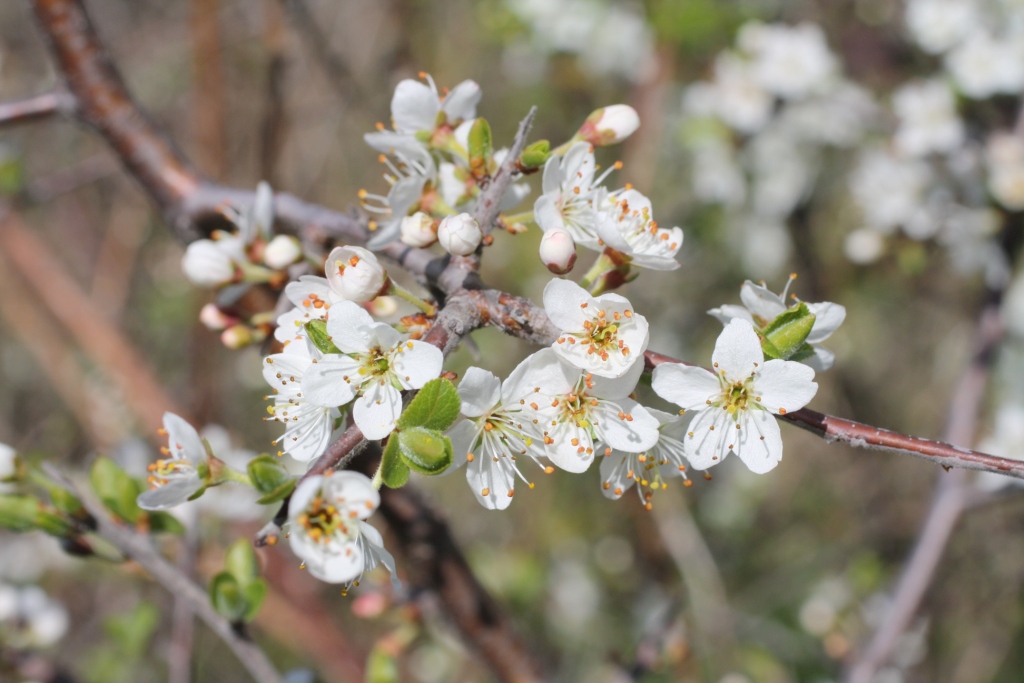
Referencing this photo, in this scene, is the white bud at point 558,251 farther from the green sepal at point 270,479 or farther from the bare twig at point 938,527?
the bare twig at point 938,527

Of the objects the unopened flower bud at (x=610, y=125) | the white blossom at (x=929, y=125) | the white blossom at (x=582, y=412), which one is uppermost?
the unopened flower bud at (x=610, y=125)

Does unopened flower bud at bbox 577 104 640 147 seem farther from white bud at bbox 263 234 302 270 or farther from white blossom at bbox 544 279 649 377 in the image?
white bud at bbox 263 234 302 270

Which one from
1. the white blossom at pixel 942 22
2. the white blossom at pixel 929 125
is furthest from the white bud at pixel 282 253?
the white blossom at pixel 942 22

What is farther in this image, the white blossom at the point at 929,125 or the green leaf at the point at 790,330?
the white blossom at the point at 929,125

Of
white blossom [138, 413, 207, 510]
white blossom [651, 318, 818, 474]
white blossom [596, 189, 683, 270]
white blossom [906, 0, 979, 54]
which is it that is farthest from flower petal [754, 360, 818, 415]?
white blossom [906, 0, 979, 54]

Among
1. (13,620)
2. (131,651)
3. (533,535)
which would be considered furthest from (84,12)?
(533,535)

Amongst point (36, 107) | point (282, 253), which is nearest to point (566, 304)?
point (282, 253)

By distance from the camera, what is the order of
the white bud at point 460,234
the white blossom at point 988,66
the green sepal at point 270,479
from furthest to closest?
1. the white blossom at point 988,66
2. the white bud at point 460,234
3. the green sepal at point 270,479
